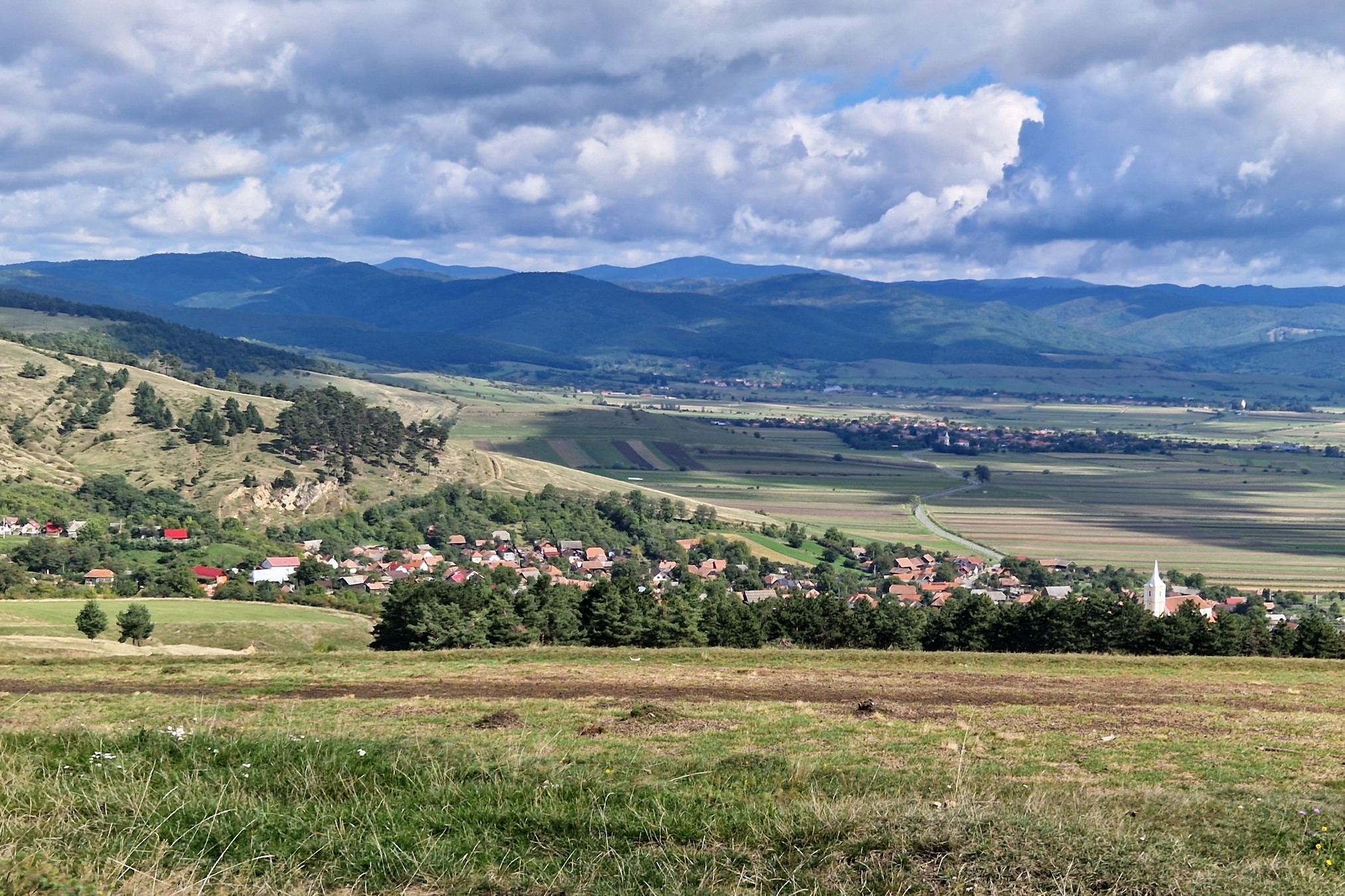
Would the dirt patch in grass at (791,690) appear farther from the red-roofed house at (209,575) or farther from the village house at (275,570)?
the village house at (275,570)

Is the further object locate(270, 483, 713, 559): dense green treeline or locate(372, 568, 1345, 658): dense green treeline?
locate(270, 483, 713, 559): dense green treeline

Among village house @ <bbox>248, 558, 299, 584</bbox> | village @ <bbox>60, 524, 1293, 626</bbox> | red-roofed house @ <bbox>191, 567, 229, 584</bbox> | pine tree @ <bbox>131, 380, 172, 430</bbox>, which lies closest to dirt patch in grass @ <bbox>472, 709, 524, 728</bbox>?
village @ <bbox>60, 524, 1293, 626</bbox>

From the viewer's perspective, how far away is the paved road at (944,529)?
99.3m

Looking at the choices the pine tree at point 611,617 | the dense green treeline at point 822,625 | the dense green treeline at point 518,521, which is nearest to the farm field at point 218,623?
the dense green treeline at point 822,625

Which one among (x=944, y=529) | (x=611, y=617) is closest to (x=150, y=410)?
(x=944, y=529)

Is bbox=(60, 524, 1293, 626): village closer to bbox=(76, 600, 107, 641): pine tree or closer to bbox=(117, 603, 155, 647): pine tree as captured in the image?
bbox=(117, 603, 155, 647): pine tree

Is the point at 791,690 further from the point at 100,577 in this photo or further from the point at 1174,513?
the point at 1174,513

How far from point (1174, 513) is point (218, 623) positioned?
104 meters

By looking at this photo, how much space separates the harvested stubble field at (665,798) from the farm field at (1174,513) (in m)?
77.6

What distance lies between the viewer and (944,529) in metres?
113

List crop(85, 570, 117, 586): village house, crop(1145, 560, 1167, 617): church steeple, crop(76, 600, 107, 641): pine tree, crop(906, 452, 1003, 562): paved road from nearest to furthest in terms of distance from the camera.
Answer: crop(76, 600, 107, 641): pine tree
crop(1145, 560, 1167, 617): church steeple
crop(85, 570, 117, 586): village house
crop(906, 452, 1003, 562): paved road

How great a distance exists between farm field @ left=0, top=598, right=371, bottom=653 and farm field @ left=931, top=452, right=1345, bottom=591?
63827 millimetres

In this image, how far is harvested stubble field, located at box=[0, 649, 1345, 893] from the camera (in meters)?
6.77

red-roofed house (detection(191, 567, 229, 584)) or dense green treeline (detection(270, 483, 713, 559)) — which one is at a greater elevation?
dense green treeline (detection(270, 483, 713, 559))
